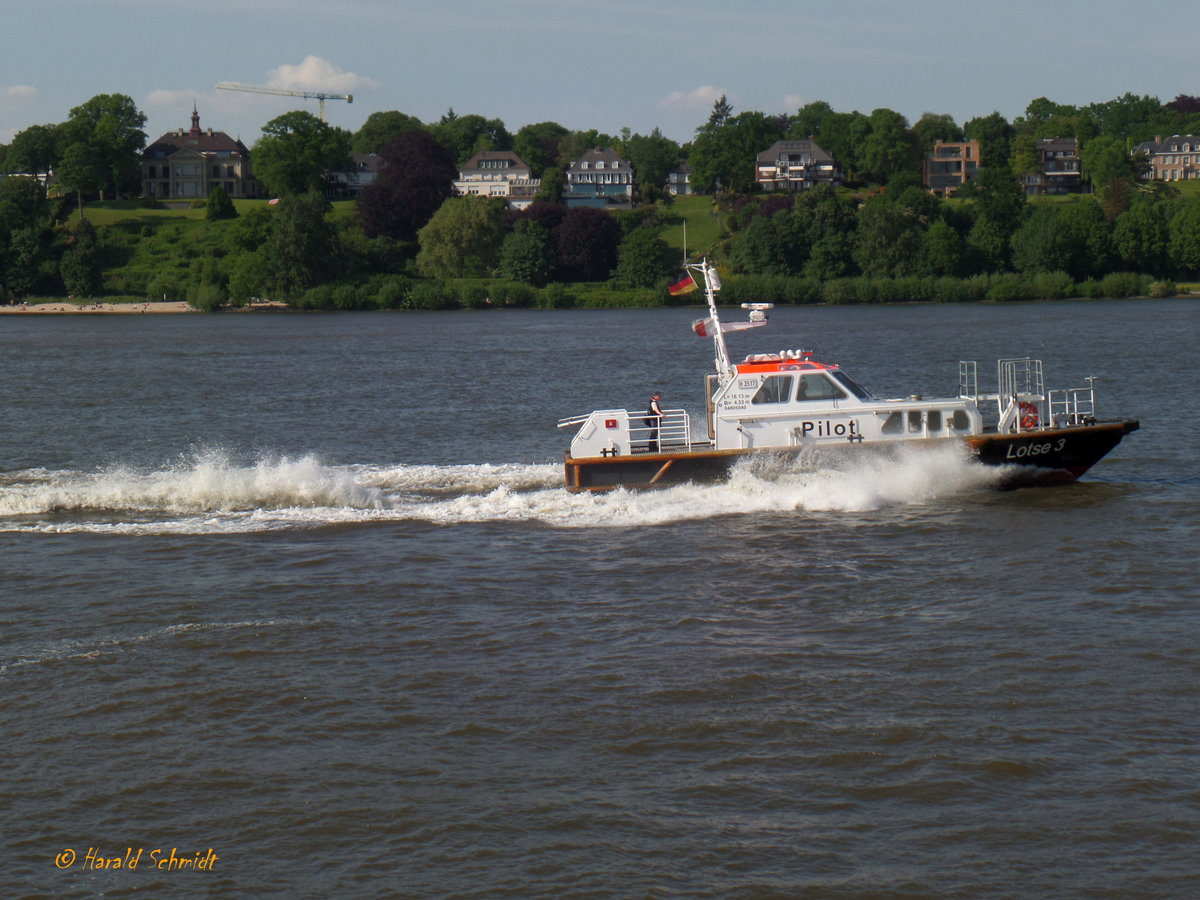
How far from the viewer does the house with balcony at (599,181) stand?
6811 inches

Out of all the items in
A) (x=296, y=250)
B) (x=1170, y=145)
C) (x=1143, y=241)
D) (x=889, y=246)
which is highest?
(x=1170, y=145)

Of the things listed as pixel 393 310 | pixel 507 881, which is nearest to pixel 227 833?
pixel 507 881

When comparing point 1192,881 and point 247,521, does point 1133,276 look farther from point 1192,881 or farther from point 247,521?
point 1192,881

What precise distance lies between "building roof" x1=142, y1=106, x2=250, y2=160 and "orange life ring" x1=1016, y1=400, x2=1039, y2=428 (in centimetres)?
16501

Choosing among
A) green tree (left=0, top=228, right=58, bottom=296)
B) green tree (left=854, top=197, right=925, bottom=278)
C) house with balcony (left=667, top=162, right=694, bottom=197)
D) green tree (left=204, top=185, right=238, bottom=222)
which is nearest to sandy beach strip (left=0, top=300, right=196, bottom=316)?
green tree (left=0, top=228, right=58, bottom=296)

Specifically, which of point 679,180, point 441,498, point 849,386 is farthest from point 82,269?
point 849,386

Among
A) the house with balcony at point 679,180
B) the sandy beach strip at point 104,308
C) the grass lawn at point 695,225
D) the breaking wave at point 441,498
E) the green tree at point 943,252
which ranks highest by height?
the house with balcony at point 679,180

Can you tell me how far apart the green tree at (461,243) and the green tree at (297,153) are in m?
29.7

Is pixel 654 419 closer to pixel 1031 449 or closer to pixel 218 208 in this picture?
pixel 1031 449

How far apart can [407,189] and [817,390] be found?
415 ft

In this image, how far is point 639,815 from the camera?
39.7 ft

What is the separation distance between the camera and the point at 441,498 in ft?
86.9

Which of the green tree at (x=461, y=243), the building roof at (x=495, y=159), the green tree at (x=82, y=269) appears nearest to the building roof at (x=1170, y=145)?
the building roof at (x=495, y=159)

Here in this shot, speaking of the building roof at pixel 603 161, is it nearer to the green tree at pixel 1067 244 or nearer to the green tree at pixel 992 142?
the green tree at pixel 992 142
